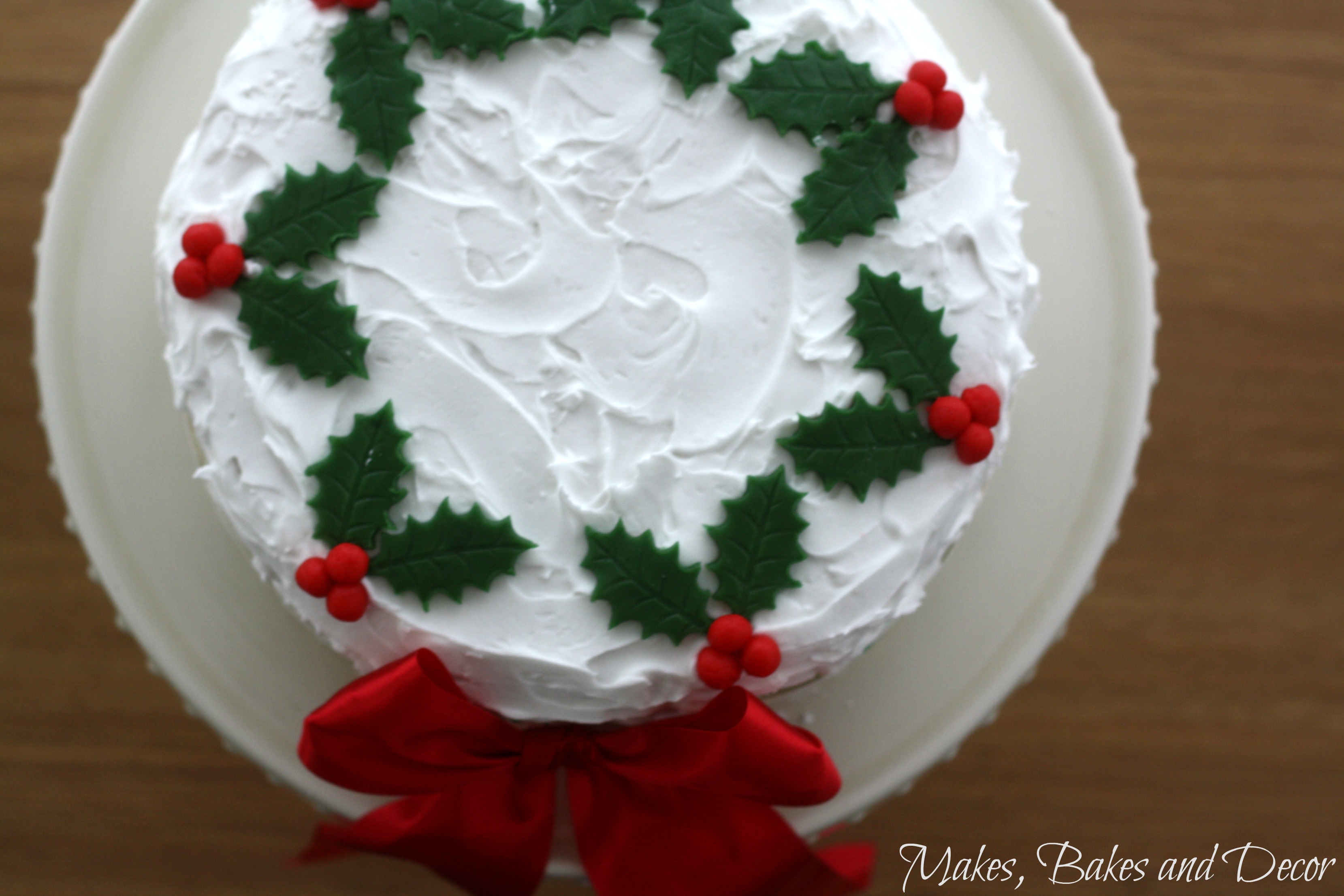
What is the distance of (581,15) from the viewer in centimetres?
114

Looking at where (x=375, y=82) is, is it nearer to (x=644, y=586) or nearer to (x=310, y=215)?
(x=310, y=215)

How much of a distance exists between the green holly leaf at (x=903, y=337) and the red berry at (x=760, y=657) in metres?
0.31

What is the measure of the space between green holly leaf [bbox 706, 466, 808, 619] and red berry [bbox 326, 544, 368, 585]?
0.38 metres

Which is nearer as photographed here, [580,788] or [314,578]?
[314,578]

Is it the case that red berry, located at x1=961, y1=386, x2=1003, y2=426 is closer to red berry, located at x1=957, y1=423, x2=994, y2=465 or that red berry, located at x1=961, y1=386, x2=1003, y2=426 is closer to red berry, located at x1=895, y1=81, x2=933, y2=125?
red berry, located at x1=957, y1=423, x2=994, y2=465

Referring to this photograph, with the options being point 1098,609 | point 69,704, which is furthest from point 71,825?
point 1098,609

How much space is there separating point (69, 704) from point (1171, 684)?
1981 mm

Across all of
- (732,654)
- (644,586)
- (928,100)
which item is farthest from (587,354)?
(928,100)

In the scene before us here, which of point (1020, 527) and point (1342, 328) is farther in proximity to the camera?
point (1342, 328)

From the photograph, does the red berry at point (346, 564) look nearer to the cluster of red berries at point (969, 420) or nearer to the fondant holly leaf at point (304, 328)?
the fondant holly leaf at point (304, 328)

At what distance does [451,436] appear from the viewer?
1121mm

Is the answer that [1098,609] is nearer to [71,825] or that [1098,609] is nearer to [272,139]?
[272,139]

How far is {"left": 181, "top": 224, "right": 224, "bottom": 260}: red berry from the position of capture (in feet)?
3.57

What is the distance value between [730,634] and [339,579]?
419mm
